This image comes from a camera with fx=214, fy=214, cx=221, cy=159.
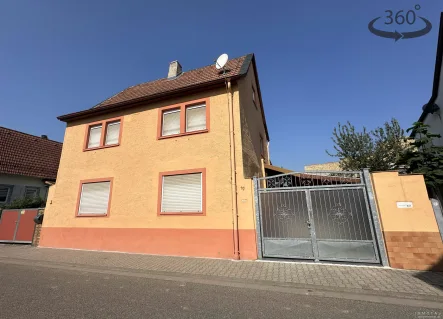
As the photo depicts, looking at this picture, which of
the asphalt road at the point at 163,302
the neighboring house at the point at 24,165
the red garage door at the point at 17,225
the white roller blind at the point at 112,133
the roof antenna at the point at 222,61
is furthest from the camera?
the neighboring house at the point at 24,165

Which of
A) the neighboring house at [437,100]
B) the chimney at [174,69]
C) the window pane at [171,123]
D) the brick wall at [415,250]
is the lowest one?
the brick wall at [415,250]

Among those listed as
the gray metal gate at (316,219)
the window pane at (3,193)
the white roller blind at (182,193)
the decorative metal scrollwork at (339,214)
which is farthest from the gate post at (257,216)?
the window pane at (3,193)

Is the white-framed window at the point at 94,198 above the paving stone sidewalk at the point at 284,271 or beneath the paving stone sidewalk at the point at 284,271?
above

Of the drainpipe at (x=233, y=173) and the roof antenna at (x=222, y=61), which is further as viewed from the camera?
the roof antenna at (x=222, y=61)

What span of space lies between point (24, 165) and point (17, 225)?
7.22 meters

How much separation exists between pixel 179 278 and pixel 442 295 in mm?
5499

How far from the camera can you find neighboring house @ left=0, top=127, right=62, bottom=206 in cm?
1498

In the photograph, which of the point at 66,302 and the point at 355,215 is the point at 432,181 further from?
the point at 66,302

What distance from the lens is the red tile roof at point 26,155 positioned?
15.5 metres

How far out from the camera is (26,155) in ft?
56.3

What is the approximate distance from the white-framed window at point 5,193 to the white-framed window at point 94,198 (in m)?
9.38

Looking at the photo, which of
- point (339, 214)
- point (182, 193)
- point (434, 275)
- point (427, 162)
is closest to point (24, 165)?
point (182, 193)

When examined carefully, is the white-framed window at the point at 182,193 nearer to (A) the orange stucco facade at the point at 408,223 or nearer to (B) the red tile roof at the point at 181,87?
(B) the red tile roof at the point at 181,87

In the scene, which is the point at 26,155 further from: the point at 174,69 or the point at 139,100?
the point at 174,69
